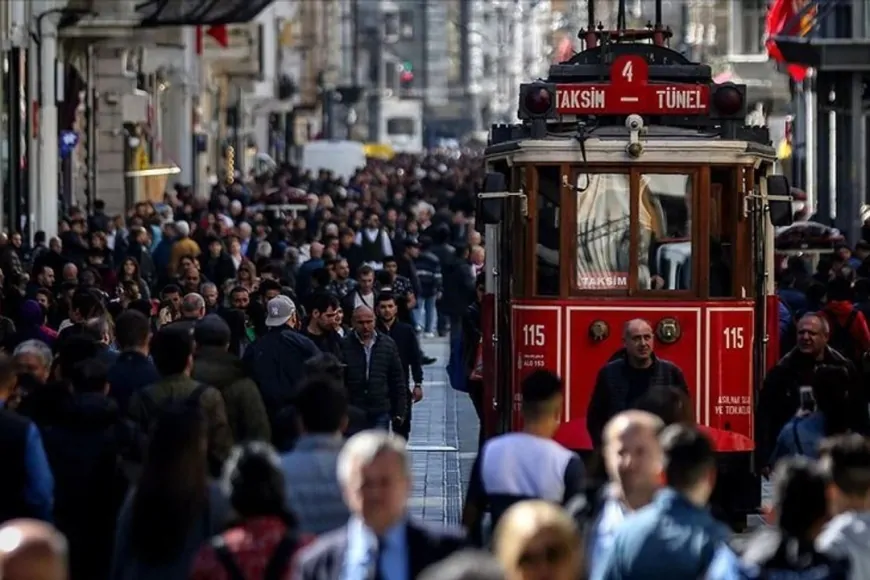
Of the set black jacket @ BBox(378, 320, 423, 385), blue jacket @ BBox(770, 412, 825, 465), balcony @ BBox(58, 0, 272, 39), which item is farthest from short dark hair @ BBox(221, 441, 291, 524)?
balcony @ BBox(58, 0, 272, 39)

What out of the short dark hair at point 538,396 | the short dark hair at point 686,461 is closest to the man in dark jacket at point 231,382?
the short dark hair at point 538,396

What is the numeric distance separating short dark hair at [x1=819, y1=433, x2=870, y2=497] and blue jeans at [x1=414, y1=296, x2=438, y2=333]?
81.7 feet

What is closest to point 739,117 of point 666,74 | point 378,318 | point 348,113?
point 666,74

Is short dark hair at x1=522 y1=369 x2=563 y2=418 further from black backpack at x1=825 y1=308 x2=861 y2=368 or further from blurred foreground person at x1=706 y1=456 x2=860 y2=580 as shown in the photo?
black backpack at x1=825 y1=308 x2=861 y2=368

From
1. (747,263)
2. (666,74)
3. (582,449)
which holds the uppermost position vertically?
(666,74)

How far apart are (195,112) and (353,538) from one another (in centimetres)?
5663

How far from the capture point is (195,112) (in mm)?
64125

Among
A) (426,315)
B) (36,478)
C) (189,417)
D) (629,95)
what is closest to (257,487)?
(189,417)

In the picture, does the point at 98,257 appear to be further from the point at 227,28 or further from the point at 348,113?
the point at 348,113

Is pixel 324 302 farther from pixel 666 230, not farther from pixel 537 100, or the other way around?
pixel 666 230

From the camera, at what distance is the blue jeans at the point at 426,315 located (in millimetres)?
34062

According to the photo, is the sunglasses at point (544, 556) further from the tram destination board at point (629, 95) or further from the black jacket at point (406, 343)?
the black jacket at point (406, 343)

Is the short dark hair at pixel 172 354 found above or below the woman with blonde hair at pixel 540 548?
above

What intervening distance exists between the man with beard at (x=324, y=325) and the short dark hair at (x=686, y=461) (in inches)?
335
